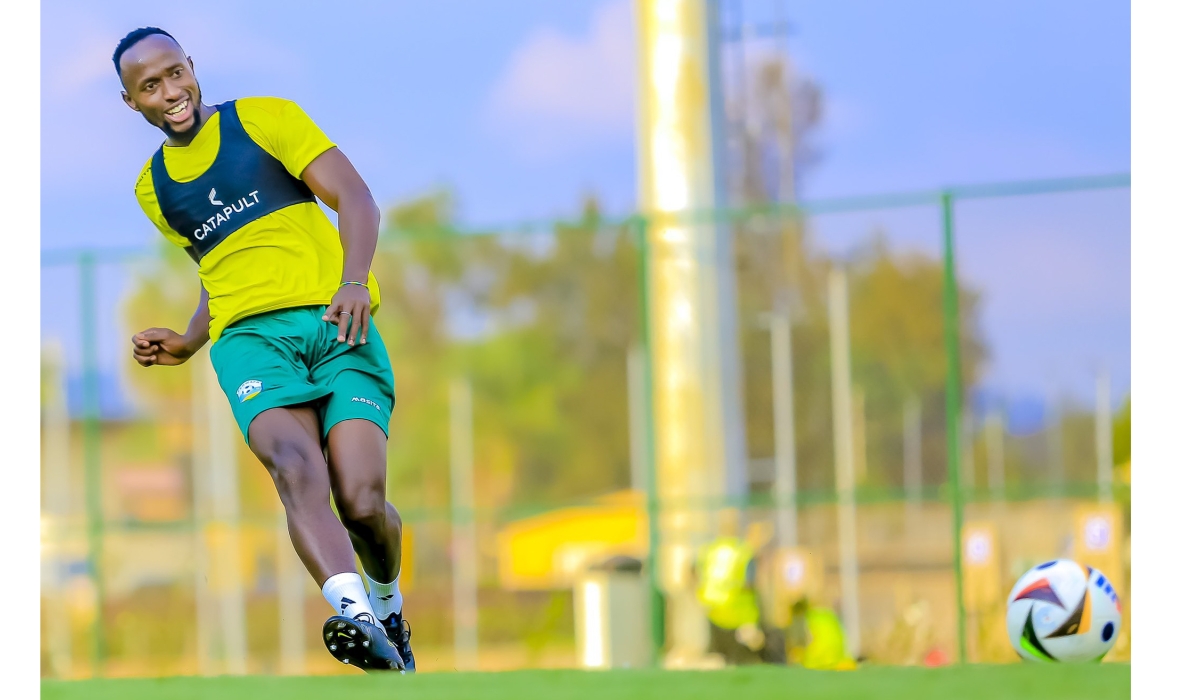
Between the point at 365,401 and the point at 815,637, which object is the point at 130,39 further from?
the point at 815,637

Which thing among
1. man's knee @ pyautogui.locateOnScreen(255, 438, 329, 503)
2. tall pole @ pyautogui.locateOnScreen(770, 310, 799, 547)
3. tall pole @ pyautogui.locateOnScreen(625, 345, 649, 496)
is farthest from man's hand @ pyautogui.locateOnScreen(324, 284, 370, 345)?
tall pole @ pyautogui.locateOnScreen(625, 345, 649, 496)

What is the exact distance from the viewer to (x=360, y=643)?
3.97 metres

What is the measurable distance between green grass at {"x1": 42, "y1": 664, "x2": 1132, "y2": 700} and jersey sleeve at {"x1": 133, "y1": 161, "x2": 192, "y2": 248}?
4.07 feet

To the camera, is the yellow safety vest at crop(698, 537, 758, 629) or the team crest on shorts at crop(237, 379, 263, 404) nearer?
the team crest on shorts at crop(237, 379, 263, 404)

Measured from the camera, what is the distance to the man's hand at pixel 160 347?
15.6 feet

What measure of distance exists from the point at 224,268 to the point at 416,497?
23276mm

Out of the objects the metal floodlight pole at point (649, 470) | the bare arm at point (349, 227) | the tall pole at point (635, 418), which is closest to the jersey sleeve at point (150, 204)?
the bare arm at point (349, 227)

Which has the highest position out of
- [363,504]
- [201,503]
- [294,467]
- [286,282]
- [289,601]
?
[286,282]

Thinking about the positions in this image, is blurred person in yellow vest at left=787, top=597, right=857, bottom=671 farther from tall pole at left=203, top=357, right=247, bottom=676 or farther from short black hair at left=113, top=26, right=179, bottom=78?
short black hair at left=113, top=26, right=179, bottom=78

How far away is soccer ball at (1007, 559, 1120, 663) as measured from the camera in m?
5.70

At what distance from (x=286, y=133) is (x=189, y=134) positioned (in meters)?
0.27

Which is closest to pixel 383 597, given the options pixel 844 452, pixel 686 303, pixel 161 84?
pixel 161 84

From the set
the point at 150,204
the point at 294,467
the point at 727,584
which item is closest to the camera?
the point at 294,467

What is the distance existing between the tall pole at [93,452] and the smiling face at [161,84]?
657 centimetres
